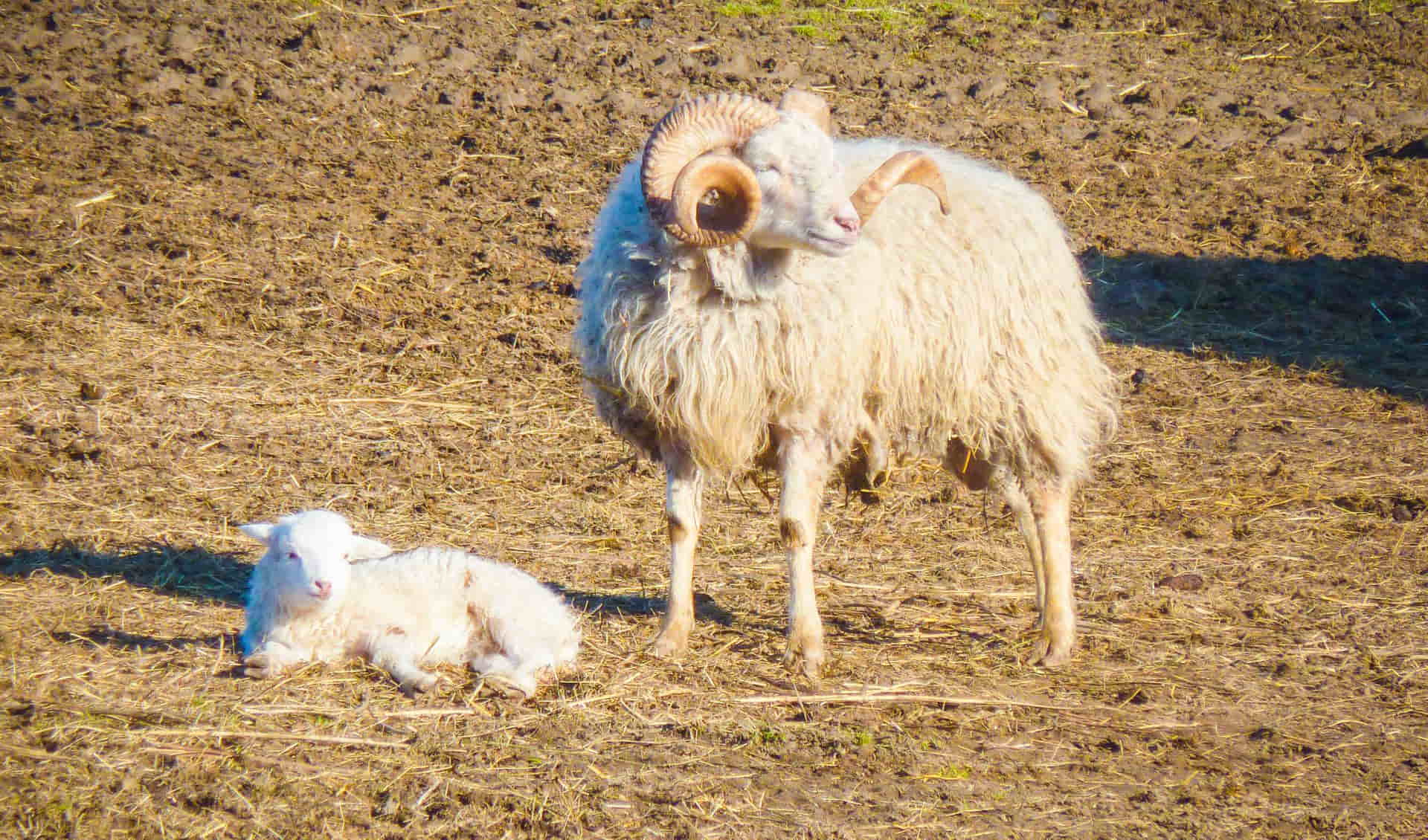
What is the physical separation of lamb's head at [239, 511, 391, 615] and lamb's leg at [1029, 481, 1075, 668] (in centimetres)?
281

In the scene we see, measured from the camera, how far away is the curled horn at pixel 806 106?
17.7ft

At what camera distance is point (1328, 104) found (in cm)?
1249

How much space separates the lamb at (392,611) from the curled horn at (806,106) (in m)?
2.13

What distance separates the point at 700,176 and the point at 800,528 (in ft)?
4.71

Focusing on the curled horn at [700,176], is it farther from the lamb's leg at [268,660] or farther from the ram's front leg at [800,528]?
the lamb's leg at [268,660]

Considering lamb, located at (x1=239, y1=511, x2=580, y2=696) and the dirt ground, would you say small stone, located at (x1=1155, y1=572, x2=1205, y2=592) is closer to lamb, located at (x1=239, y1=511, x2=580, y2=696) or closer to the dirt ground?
the dirt ground

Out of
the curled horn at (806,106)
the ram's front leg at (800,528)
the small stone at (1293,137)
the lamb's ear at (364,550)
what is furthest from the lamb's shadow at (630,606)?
the small stone at (1293,137)

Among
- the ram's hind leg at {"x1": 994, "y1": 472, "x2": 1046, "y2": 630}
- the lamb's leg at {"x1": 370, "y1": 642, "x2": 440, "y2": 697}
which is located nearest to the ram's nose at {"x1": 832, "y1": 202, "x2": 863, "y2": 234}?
the ram's hind leg at {"x1": 994, "y1": 472, "x2": 1046, "y2": 630}

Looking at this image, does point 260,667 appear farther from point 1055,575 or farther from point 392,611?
point 1055,575

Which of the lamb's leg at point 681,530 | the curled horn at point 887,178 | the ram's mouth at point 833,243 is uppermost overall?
the curled horn at point 887,178

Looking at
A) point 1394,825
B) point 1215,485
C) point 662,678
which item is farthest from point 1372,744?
point 1215,485

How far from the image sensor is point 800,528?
5.32m

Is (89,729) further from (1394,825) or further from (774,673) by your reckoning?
(1394,825)

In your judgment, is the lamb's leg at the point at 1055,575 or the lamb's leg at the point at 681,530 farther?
the lamb's leg at the point at 1055,575
